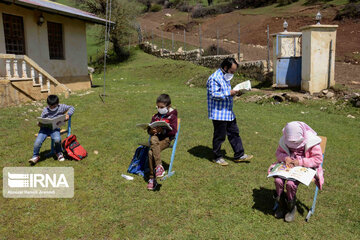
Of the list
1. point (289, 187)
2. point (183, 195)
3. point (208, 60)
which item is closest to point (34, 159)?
point (183, 195)

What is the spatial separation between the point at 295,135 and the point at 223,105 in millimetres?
1782

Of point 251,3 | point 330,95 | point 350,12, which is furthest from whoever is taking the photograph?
point 251,3

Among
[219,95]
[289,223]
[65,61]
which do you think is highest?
[65,61]

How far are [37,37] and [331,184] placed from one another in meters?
13.6

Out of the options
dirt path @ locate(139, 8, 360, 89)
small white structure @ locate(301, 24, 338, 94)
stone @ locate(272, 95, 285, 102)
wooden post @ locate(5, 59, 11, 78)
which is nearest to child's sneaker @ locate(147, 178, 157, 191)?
wooden post @ locate(5, 59, 11, 78)

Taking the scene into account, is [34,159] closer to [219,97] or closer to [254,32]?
[219,97]

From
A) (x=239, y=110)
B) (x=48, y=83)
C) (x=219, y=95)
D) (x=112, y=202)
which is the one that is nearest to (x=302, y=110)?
(x=239, y=110)

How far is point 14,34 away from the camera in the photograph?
13.2m

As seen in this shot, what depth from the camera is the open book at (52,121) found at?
17.0 ft

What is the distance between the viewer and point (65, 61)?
15477 millimetres

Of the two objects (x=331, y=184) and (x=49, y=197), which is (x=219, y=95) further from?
(x=49, y=197)

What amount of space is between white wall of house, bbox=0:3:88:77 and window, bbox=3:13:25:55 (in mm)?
217

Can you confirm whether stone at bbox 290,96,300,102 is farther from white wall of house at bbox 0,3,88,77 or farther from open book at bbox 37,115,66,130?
white wall of house at bbox 0,3,88,77

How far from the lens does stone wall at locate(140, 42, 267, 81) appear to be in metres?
16.0
